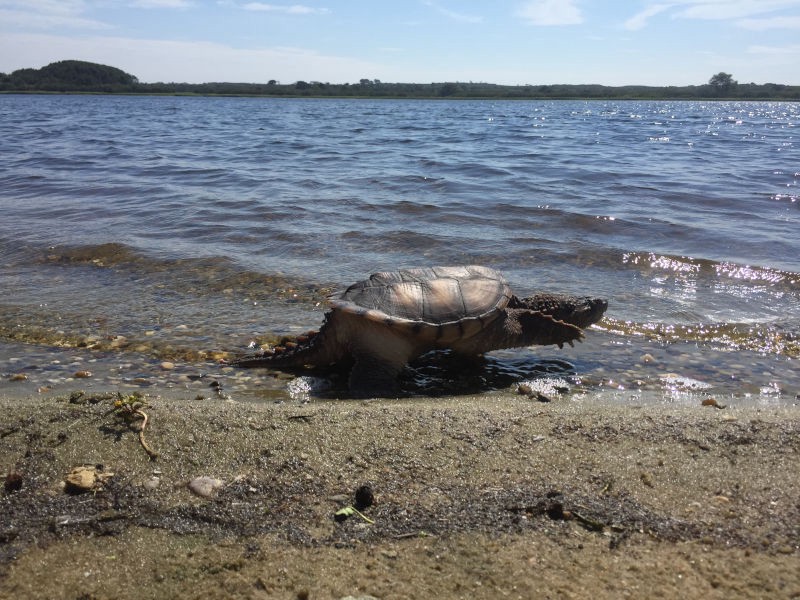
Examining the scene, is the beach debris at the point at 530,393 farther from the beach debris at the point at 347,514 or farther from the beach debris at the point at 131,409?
the beach debris at the point at 131,409


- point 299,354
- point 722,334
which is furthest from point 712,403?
point 299,354

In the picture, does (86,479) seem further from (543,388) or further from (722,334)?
(722,334)

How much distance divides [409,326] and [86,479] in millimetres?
2280

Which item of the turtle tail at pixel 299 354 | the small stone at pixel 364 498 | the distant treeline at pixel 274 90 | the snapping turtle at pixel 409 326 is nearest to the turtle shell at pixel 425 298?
the snapping turtle at pixel 409 326

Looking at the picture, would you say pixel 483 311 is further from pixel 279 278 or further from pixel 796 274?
pixel 796 274

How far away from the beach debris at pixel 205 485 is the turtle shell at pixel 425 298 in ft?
5.96

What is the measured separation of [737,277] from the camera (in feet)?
24.3

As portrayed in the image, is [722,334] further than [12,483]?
Yes

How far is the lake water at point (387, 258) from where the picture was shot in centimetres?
475

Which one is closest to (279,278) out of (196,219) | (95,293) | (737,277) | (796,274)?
(95,293)

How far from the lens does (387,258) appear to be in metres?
8.27

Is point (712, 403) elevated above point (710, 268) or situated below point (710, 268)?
below

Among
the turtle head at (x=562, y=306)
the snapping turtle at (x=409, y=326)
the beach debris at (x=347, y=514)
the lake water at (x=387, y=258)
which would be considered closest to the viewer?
the beach debris at (x=347, y=514)

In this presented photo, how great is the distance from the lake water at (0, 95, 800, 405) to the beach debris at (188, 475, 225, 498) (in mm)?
1408
